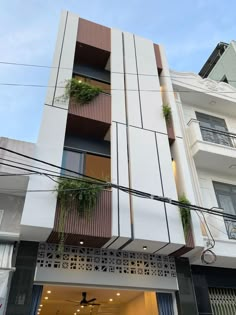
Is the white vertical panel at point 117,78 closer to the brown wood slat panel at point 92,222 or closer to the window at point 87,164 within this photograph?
the window at point 87,164

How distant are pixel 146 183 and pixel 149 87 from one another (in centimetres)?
347

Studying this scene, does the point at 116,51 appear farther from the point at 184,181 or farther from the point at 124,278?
the point at 124,278

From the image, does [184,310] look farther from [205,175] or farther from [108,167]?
[205,175]

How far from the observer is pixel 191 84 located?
380 inches

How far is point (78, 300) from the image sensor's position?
324 inches

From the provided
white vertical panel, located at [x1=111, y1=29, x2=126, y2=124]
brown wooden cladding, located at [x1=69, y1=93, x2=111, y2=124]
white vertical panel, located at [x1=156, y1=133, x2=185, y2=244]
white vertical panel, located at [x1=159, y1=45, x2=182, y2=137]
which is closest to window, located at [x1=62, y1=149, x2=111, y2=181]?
brown wooden cladding, located at [x1=69, y1=93, x2=111, y2=124]

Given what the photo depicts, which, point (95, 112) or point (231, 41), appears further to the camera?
point (231, 41)

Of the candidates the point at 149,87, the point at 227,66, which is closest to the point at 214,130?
the point at 149,87

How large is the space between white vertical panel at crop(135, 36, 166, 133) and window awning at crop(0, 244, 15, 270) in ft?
14.0

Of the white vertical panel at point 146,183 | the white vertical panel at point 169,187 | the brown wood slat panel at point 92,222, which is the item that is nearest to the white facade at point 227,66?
the white vertical panel at point 169,187

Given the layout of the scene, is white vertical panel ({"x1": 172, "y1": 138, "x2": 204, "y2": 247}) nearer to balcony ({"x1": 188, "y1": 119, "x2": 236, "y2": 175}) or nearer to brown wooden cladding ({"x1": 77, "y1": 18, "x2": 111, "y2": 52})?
balcony ({"x1": 188, "y1": 119, "x2": 236, "y2": 175})

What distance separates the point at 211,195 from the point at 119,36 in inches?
238

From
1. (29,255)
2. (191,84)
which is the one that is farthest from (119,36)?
(29,255)

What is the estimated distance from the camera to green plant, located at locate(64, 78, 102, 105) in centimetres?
703
